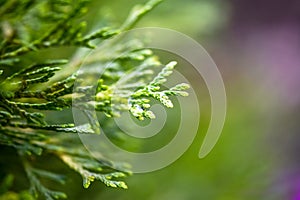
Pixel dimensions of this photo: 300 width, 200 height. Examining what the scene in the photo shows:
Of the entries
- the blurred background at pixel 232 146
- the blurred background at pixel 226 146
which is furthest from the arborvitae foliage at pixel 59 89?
the blurred background at pixel 232 146

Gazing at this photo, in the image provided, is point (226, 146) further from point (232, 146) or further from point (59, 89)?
point (59, 89)

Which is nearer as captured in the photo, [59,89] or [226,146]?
[59,89]

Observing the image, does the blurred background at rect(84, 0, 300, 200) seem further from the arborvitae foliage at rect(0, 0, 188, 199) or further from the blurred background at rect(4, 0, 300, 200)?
the arborvitae foliage at rect(0, 0, 188, 199)

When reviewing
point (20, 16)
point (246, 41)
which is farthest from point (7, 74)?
point (246, 41)

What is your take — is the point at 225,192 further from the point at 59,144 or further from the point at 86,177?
the point at 86,177

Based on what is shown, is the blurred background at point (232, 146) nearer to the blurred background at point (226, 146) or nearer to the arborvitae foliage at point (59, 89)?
the blurred background at point (226, 146)

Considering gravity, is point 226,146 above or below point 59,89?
above

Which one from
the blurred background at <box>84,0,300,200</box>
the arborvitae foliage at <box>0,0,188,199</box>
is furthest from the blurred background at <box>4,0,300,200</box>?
the arborvitae foliage at <box>0,0,188,199</box>

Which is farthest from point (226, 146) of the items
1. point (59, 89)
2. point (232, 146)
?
point (59, 89)

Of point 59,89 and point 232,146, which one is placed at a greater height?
point 232,146
